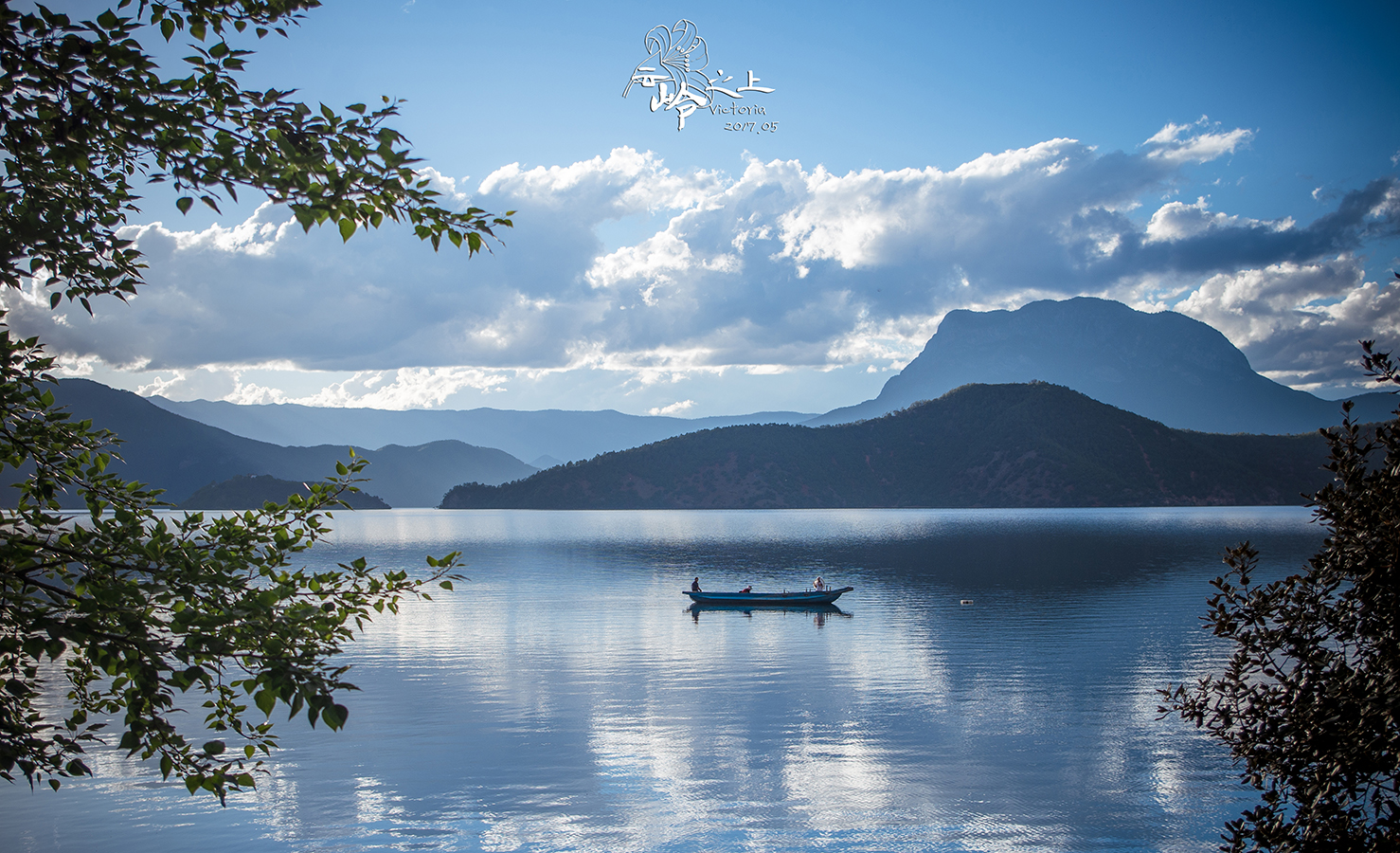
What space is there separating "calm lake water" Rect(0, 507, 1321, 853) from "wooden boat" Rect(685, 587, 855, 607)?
1230 mm

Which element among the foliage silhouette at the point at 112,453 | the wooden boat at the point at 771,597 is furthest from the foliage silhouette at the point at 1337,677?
the wooden boat at the point at 771,597

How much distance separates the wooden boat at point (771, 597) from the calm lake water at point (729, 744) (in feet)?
4.03

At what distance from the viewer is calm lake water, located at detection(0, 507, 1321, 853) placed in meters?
21.8

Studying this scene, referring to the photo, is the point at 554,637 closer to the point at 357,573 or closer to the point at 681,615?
the point at 681,615

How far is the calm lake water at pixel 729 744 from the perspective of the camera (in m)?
21.8

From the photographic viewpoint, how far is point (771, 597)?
6756 cm

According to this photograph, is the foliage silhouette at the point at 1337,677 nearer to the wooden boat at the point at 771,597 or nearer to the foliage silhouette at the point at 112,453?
the foliage silhouette at the point at 112,453

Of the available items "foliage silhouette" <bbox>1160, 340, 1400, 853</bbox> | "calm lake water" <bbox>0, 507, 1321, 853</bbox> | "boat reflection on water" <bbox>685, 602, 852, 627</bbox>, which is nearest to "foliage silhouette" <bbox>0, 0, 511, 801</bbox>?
"foliage silhouette" <bbox>1160, 340, 1400, 853</bbox>

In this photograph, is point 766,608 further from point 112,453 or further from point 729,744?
point 112,453

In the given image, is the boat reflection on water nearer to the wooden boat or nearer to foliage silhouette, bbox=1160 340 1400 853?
the wooden boat

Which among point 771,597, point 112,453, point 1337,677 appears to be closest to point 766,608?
point 771,597

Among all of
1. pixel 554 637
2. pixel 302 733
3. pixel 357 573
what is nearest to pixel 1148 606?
pixel 554 637

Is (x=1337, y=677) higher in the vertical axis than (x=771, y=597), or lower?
higher

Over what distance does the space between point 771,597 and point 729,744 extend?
38.9m
